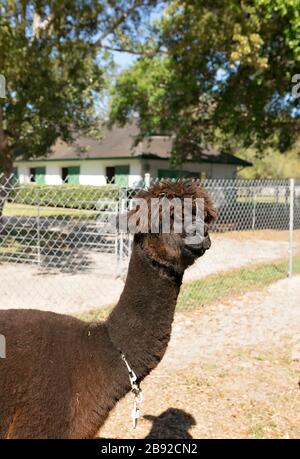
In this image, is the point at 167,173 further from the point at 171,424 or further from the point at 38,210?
the point at 171,424

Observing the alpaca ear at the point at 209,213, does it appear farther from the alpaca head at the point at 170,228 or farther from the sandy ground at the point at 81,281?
the sandy ground at the point at 81,281

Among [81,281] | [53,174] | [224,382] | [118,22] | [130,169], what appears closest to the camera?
[224,382]

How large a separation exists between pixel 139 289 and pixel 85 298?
18.7 ft

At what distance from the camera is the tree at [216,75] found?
40.3ft

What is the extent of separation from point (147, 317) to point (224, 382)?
108 inches

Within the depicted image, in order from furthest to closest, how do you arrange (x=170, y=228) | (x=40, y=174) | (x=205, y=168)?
(x=40, y=174) → (x=205, y=168) → (x=170, y=228)

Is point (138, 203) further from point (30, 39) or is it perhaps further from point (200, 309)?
point (30, 39)

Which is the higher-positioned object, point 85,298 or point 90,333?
point 90,333

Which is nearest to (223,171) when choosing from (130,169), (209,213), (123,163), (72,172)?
(130,169)

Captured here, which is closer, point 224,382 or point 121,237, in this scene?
point 224,382

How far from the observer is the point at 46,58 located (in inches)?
438

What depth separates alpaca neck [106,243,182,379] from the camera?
2.26 meters

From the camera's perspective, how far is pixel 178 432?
376 cm
